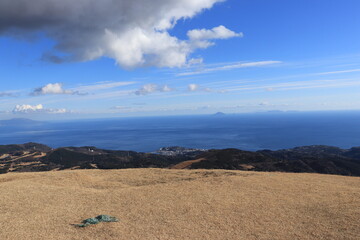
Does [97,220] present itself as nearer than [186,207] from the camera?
Yes

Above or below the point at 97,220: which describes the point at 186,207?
below

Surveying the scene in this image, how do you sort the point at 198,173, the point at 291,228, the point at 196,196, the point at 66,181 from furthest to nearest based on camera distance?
the point at 198,173 < the point at 66,181 < the point at 196,196 < the point at 291,228

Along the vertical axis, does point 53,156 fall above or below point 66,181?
below

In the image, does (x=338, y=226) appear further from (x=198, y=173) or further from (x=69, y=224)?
(x=198, y=173)

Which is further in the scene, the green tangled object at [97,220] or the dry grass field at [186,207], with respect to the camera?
the green tangled object at [97,220]

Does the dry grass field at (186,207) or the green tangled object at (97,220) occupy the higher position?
the green tangled object at (97,220)

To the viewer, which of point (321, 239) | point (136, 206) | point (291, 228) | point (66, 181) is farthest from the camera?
point (66, 181)

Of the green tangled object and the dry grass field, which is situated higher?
the green tangled object

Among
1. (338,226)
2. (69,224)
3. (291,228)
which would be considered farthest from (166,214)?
(338,226)
